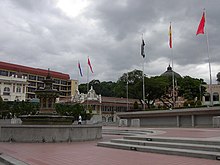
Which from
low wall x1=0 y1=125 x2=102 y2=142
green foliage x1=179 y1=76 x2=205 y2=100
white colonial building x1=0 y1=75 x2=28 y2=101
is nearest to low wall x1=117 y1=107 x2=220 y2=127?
low wall x1=0 y1=125 x2=102 y2=142

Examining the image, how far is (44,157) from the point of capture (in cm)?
982

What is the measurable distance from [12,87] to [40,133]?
72472 millimetres

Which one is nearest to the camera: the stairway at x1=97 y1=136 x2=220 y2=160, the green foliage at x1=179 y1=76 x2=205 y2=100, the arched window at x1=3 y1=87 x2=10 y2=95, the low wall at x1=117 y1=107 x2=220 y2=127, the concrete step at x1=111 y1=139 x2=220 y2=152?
the stairway at x1=97 y1=136 x2=220 y2=160

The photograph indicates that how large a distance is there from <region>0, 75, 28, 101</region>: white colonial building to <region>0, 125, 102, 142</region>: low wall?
6897 cm

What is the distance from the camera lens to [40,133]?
15430mm

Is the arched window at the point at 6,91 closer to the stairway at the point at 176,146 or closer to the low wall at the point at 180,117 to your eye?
the low wall at the point at 180,117

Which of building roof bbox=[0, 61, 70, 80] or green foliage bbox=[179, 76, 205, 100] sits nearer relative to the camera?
green foliage bbox=[179, 76, 205, 100]

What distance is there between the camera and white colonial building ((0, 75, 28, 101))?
8112 cm

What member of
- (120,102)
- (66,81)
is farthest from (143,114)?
(66,81)

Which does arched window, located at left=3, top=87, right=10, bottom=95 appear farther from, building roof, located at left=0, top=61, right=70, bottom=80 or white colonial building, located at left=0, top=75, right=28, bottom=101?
building roof, located at left=0, top=61, right=70, bottom=80

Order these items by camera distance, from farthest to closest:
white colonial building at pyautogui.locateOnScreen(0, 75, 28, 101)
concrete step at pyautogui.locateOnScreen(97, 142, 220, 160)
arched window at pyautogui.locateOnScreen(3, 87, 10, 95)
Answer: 1. arched window at pyautogui.locateOnScreen(3, 87, 10, 95)
2. white colonial building at pyautogui.locateOnScreen(0, 75, 28, 101)
3. concrete step at pyautogui.locateOnScreen(97, 142, 220, 160)

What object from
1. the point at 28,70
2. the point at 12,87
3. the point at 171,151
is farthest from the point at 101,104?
the point at 171,151

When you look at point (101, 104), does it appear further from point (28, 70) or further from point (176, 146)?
point (176, 146)

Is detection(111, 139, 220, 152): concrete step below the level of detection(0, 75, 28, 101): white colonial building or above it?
below
